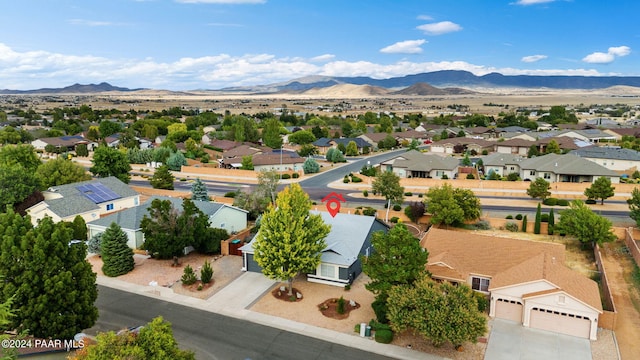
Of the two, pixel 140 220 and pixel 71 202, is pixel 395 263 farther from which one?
pixel 71 202

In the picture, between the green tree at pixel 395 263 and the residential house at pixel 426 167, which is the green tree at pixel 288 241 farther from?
the residential house at pixel 426 167

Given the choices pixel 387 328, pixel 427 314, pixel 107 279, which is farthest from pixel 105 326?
pixel 427 314

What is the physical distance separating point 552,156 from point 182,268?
2487 inches

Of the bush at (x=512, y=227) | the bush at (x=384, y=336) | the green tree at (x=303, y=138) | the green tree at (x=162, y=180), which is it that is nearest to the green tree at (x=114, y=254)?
the bush at (x=384, y=336)

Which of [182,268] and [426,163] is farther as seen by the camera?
[426,163]

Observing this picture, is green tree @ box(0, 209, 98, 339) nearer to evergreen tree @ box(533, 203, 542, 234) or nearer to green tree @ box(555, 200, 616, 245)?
green tree @ box(555, 200, 616, 245)

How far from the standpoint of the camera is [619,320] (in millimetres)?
29453

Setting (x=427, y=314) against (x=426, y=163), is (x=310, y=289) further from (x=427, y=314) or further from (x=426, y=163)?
(x=426, y=163)

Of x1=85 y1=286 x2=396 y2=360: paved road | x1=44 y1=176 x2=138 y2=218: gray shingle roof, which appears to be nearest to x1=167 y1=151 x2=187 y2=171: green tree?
x1=44 y1=176 x2=138 y2=218: gray shingle roof

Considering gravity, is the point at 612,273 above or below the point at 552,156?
below

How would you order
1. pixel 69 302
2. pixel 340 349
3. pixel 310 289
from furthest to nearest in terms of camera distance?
1. pixel 310 289
2. pixel 340 349
3. pixel 69 302

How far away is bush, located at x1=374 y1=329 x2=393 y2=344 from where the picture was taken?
26.6 metres

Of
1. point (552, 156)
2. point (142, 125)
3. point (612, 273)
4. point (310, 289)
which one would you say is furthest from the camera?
point (142, 125)

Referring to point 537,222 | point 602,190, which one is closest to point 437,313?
point 537,222
